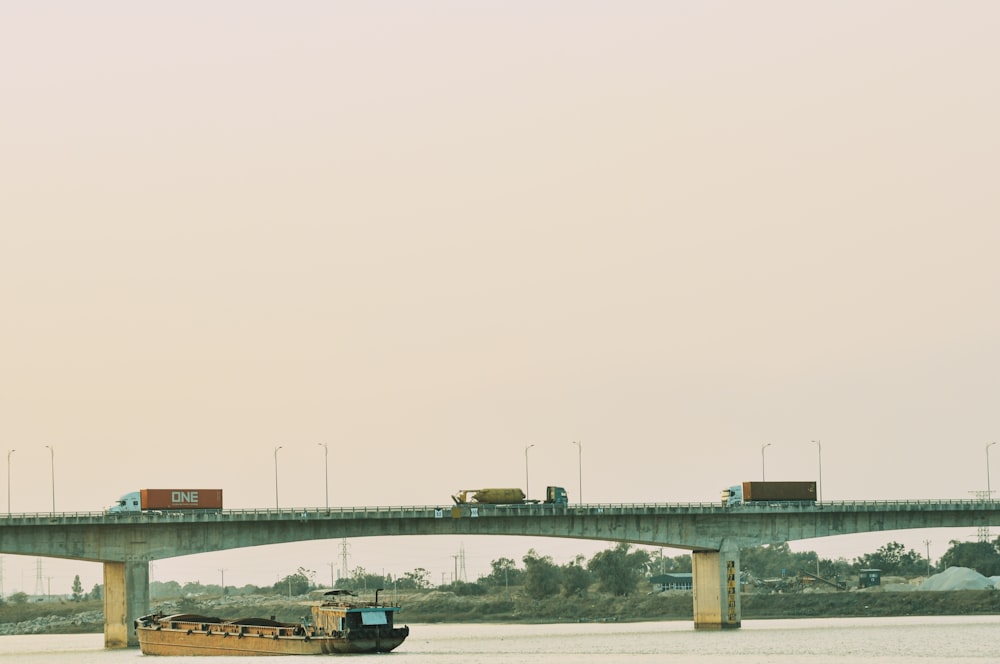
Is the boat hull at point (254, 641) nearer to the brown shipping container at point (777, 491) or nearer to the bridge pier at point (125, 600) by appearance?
the bridge pier at point (125, 600)

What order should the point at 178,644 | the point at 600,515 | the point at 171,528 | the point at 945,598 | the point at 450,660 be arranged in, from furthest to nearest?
the point at 945,598 < the point at 600,515 < the point at 171,528 < the point at 178,644 < the point at 450,660

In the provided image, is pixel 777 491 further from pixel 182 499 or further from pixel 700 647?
pixel 182 499

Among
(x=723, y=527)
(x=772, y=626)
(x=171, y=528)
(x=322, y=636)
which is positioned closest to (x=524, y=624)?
(x=772, y=626)

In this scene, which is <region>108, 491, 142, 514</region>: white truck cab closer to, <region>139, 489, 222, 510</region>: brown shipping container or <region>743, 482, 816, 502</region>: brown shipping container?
<region>139, 489, 222, 510</region>: brown shipping container

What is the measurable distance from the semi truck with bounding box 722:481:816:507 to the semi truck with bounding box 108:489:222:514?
46740 mm

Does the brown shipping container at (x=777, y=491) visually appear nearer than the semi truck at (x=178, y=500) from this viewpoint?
No

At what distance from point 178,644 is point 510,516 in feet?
105

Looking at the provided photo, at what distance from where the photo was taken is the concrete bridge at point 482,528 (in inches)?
4985

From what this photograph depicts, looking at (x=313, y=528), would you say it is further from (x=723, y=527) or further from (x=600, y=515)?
(x=723, y=527)

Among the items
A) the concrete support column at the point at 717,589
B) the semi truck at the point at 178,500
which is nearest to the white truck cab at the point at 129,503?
the semi truck at the point at 178,500

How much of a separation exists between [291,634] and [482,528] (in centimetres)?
2647

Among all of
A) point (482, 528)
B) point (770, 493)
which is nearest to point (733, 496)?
point (770, 493)

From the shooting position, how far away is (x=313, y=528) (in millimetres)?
132125

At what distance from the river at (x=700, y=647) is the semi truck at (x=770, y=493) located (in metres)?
11.9
